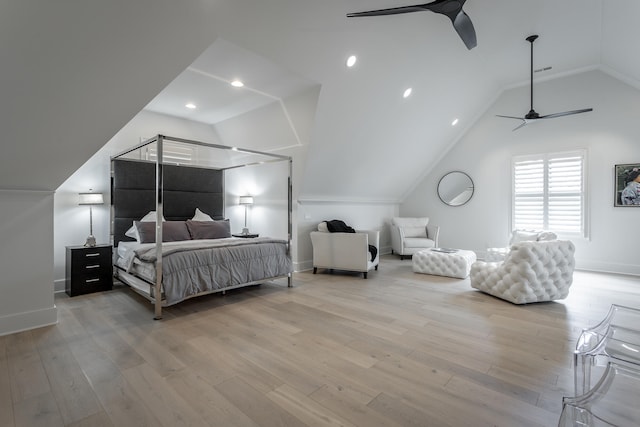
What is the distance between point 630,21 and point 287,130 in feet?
16.2

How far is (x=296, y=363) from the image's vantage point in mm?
2334

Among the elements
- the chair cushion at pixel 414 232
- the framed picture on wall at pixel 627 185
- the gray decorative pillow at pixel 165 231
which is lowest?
the chair cushion at pixel 414 232

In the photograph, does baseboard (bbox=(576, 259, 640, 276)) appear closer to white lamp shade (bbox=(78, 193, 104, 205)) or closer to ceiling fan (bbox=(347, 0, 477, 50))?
ceiling fan (bbox=(347, 0, 477, 50))

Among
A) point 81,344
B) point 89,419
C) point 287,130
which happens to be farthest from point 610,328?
point 287,130

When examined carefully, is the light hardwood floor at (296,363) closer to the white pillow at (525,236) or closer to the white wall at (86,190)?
the white wall at (86,190)

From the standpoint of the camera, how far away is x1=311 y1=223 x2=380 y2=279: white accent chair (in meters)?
5.12

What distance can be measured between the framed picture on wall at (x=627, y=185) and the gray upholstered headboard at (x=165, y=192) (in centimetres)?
745

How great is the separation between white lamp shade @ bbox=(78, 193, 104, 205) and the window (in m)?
7.79

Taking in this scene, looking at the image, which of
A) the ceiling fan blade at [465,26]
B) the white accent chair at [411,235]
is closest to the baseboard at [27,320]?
the ceiling fan blade at [465,26]

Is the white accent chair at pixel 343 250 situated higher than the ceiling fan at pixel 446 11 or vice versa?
the ceiling fan at pixel 446 11

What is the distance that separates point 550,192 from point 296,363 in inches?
255

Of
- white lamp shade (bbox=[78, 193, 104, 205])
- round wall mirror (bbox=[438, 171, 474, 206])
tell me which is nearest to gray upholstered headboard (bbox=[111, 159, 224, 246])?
white lamp shade (bbox=[78, 193, 104, 205])

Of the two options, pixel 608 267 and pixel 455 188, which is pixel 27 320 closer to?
pixel 455 188

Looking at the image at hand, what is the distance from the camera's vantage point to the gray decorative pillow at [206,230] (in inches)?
193
